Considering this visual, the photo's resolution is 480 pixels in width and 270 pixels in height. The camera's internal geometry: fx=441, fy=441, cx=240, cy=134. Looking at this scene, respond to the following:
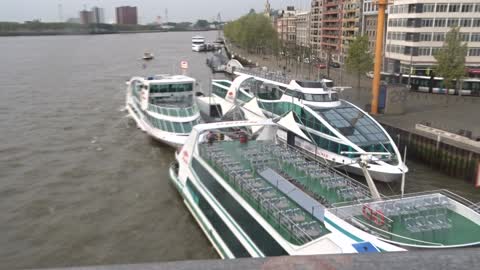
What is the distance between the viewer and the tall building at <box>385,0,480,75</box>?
4512 cm

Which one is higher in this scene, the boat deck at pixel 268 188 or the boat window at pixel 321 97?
the boat window at pixel 321 97

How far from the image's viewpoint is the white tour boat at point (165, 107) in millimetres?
28750

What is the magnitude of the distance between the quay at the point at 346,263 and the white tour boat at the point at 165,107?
86.0ft

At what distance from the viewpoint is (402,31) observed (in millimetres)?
47938

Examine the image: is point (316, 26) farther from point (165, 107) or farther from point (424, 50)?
point (165, 107)

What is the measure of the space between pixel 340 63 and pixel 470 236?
65.9m

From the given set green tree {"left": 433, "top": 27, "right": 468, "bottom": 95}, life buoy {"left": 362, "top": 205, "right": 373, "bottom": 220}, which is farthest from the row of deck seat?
green tree {"left": 433, "top": 27, "right": 468, "bottom": 95}

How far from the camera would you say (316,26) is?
93375 mm

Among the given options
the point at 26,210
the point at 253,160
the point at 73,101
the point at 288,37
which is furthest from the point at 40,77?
the point at 288,37

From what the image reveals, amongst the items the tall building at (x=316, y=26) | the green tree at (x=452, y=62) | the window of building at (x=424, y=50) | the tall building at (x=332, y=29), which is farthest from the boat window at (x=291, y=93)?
the tall building at (x=316, y=26)

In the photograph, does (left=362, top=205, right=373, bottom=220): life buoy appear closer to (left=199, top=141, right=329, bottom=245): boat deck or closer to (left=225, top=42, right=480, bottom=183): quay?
(left=199, top=141, right=329, bottom=245): boat deck

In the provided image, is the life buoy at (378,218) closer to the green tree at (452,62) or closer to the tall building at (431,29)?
the green tree at (452,62)

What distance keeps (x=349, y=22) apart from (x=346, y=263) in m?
77.8

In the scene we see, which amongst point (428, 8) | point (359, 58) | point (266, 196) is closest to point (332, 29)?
point (428, 8)
